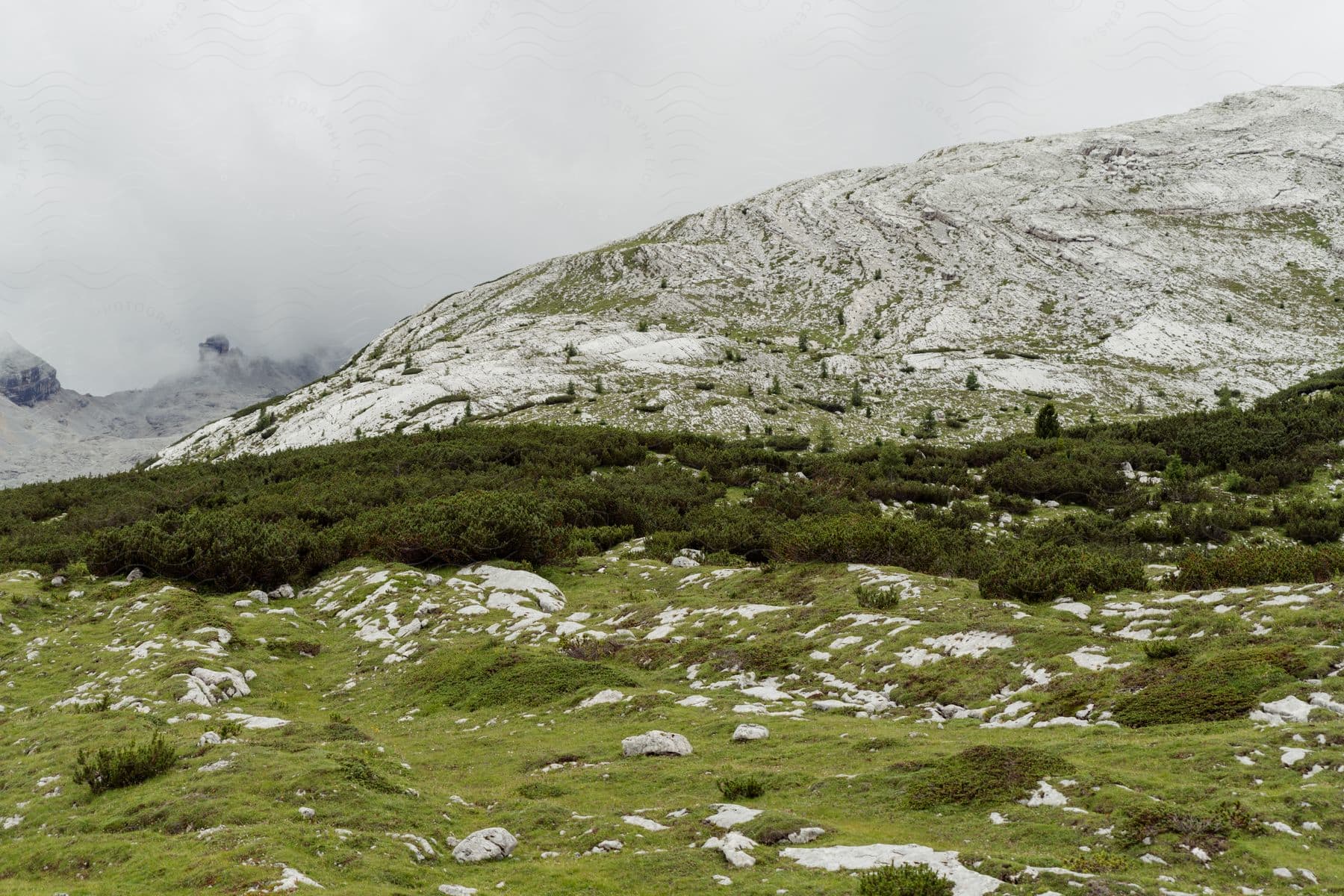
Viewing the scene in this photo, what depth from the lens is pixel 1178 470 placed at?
2886cm

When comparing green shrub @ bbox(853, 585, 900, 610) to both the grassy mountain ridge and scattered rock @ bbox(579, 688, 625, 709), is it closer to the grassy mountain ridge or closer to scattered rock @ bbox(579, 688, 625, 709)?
the grassy mountain ridge

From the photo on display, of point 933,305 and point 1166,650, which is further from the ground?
point 933,305

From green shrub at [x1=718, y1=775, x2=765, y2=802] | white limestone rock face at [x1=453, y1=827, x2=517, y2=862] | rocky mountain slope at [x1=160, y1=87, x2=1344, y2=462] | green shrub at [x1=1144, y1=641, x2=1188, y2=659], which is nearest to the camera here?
white limestone rock face at [x1=453, y1=827, x2=517, y2=862]

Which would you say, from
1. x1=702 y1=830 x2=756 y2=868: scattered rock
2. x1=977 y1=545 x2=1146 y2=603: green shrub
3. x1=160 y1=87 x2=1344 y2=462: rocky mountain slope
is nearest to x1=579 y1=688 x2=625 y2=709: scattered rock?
x1=702 y1=830 x2=756 y2=868: scattered rock

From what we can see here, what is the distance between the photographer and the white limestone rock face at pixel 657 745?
8.85 meters

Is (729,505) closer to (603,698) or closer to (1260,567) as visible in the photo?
(603,698)

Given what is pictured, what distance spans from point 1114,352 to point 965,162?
73459 millimetres

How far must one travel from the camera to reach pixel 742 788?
7.29m

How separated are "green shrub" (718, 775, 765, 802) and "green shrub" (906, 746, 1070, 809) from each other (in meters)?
1.49

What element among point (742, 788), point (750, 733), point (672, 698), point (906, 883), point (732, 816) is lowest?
point (672, 698)

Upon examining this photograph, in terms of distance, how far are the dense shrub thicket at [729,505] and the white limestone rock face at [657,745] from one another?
7651mm

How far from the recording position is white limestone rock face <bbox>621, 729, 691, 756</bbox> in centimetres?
885

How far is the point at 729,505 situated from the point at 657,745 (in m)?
20.8

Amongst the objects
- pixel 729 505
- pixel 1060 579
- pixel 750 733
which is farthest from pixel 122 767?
pixel 729 505
